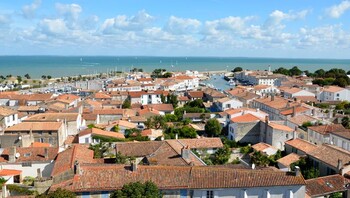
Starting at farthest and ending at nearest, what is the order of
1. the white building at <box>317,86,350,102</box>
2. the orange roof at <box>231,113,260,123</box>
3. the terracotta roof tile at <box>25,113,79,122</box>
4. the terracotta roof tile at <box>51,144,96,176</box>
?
the white building at <box>317,86,350,102</box> < the terracotta roof tile at <box>25,113,79,122</box> < the orange roof at <box>231,113,260,123</box> < the terracotta roof tile at <box>51,144,96,176</box>

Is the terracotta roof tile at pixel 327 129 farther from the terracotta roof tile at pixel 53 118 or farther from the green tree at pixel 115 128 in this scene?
the terracotta roof tile at pixel 53 118

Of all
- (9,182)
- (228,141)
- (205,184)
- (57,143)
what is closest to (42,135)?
(57,143)

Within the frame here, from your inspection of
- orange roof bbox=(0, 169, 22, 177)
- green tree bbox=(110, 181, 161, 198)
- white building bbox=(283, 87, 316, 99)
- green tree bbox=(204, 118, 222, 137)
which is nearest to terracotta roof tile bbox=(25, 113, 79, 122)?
orange roof bbox=(0, 169, 22, 177)

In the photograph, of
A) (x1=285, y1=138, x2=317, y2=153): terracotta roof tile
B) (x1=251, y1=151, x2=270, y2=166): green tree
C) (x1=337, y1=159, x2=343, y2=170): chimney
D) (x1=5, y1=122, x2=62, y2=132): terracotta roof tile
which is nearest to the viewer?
(x1=337, y1=159, x2=343, y2=170): chimney

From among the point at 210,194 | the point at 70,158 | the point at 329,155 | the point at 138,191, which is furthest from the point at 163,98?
the point at 138,191

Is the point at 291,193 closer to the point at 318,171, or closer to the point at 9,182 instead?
the point at 318,171

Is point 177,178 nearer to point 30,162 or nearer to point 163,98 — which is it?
point 30,162

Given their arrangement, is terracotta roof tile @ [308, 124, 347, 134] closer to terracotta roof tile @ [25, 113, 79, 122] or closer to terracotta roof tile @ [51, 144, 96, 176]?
terracotta roof tile @ [51, 144, 96, 176]

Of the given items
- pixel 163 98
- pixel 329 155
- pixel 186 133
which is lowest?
pixel 163 98

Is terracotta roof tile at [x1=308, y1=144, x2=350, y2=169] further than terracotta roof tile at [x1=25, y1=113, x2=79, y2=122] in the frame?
No

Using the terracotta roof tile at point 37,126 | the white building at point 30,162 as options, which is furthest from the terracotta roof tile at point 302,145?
the terracotta roof tile at point 37,126

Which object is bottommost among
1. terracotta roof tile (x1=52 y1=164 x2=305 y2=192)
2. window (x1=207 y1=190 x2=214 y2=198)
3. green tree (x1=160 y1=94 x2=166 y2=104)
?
green tree (x1=160 y1=94 x2=166 y2=104)
